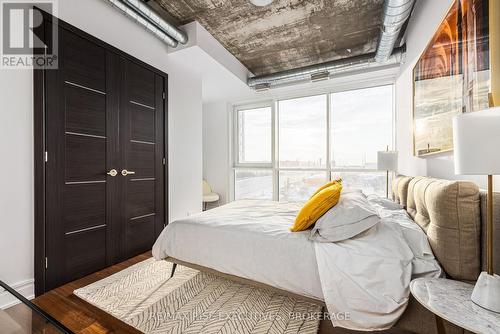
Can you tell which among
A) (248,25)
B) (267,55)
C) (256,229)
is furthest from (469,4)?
(267,55)

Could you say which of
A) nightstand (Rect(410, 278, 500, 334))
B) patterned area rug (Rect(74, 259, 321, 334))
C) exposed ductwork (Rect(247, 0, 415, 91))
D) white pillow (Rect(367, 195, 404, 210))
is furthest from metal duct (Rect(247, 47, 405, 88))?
patterned area rug (Rect(74, 259, 321, 334))

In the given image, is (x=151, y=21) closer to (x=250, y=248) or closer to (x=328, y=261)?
(x=250, y=248)

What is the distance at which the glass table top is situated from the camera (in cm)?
106

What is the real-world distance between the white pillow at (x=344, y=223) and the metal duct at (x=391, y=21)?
191 cm

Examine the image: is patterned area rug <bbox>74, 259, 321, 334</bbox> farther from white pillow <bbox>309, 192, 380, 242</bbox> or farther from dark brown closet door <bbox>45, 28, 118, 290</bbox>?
white pillow <bbox>309, 192, 380, 242</bbox>

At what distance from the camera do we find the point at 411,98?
2.66 meters

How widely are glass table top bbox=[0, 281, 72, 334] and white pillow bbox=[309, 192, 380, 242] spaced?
143 cm

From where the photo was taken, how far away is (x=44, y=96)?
192cm

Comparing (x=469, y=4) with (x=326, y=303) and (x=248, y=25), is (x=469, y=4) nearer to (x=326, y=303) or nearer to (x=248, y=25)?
(x=326, y=303)

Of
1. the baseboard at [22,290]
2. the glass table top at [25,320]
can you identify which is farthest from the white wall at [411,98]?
the baseboard at [22,290]

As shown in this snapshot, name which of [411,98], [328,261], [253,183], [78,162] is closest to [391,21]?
[411,98]

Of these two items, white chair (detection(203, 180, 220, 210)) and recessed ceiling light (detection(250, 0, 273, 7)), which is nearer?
recessed ceiling light (detection(250, 0, 273, 7))

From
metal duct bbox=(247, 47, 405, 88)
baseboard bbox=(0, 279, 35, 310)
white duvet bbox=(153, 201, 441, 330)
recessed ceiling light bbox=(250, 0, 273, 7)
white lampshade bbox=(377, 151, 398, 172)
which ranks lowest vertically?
baseboard bbox=(0, 279, 35, 310)

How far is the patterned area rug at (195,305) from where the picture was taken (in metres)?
1.52
